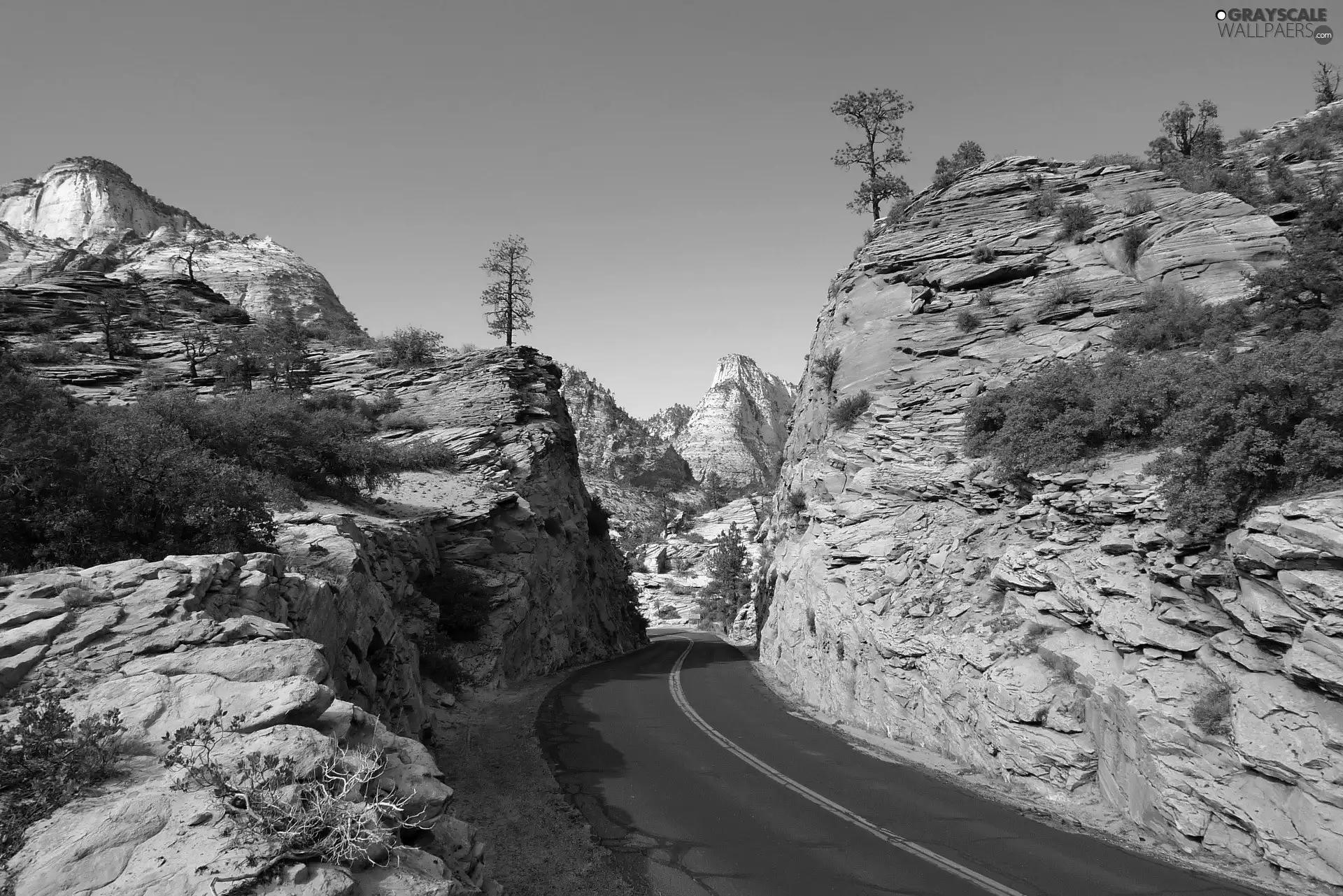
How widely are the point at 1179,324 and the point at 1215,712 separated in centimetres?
1169

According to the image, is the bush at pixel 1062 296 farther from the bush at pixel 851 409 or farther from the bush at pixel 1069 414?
the bush at pixel 851 409

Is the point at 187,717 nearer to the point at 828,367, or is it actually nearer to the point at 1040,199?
the point at 828,367

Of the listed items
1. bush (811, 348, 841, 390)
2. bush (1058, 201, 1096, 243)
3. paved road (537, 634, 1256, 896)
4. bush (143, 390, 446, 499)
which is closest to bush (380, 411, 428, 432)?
bush (143, 390, 446, 499)

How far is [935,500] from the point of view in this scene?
17.4m

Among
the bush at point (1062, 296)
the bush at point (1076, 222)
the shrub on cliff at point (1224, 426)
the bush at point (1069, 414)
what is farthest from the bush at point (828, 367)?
the shrub on cliff at point (1224, 426)

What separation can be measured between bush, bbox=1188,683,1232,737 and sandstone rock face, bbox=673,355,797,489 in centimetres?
14231

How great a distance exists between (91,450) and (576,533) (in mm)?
24508

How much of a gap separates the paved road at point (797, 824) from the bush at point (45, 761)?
5.97 meters

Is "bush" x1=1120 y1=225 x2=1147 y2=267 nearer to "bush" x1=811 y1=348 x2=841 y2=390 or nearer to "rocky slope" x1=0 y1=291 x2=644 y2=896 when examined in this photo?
"bush" x1=811 y1=348 x2=841 y2=390

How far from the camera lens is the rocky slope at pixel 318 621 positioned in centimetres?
476

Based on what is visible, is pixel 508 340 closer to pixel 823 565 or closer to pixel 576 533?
pixel 576 533

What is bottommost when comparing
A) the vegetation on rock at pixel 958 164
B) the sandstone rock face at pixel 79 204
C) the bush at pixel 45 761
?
the bush at pixel 45 761

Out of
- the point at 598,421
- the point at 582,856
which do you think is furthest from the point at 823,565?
the point at 598,421

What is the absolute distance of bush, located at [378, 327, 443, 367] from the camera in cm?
3509
